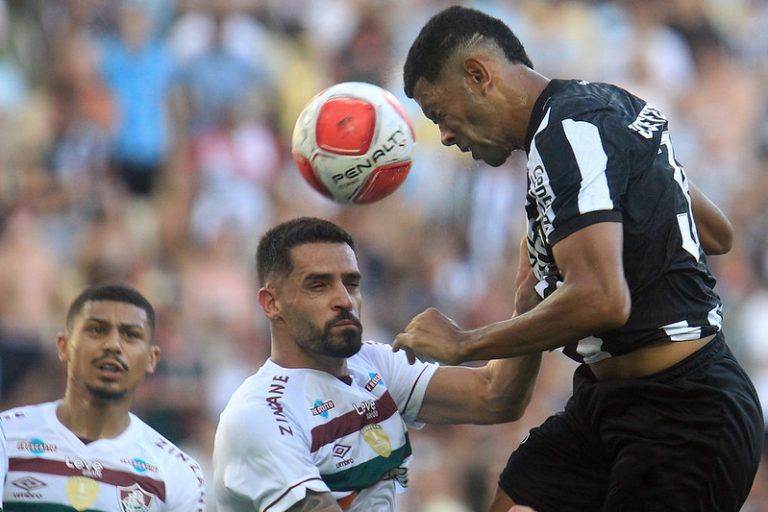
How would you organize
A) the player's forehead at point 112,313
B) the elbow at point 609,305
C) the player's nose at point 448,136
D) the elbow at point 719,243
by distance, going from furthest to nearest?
1. the player's forehead at point 112,313
2. the elbow at point 719,243
3. the player's nose at point 448,136
4. the elbow at point 609,305

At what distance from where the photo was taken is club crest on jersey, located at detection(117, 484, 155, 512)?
614 cm

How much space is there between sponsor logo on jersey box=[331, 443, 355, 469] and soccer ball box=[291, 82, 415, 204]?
1.04 metres

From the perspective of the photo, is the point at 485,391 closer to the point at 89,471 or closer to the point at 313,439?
Answer: the point at 313,439

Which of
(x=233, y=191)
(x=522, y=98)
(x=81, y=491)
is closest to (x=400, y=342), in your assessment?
(x=522, y=98)

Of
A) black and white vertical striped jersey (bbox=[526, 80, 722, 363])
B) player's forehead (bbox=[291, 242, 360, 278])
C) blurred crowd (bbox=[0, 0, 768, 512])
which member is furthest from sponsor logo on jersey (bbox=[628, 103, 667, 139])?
blurred crowd (bbox=[0, 0, 768, 512])

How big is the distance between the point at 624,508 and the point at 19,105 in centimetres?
700

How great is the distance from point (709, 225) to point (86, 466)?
9.66 ft

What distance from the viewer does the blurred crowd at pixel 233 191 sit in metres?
9.83

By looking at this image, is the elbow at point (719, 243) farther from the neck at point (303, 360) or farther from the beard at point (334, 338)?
the neck at point (303, 360)

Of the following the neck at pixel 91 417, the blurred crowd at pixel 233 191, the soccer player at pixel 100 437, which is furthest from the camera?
the blurred crowd at pixel 233 191

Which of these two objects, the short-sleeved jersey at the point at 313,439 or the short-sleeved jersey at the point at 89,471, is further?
the short-sleeved jersey at the point at 89,471

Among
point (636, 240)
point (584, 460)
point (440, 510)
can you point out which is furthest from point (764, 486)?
point (636, 240)

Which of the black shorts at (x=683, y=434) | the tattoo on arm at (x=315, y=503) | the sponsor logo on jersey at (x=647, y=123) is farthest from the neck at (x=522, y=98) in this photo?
the tattoo on arm at (x=315, y=503)

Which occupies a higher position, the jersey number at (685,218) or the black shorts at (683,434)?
the jersey number at (685,218)
